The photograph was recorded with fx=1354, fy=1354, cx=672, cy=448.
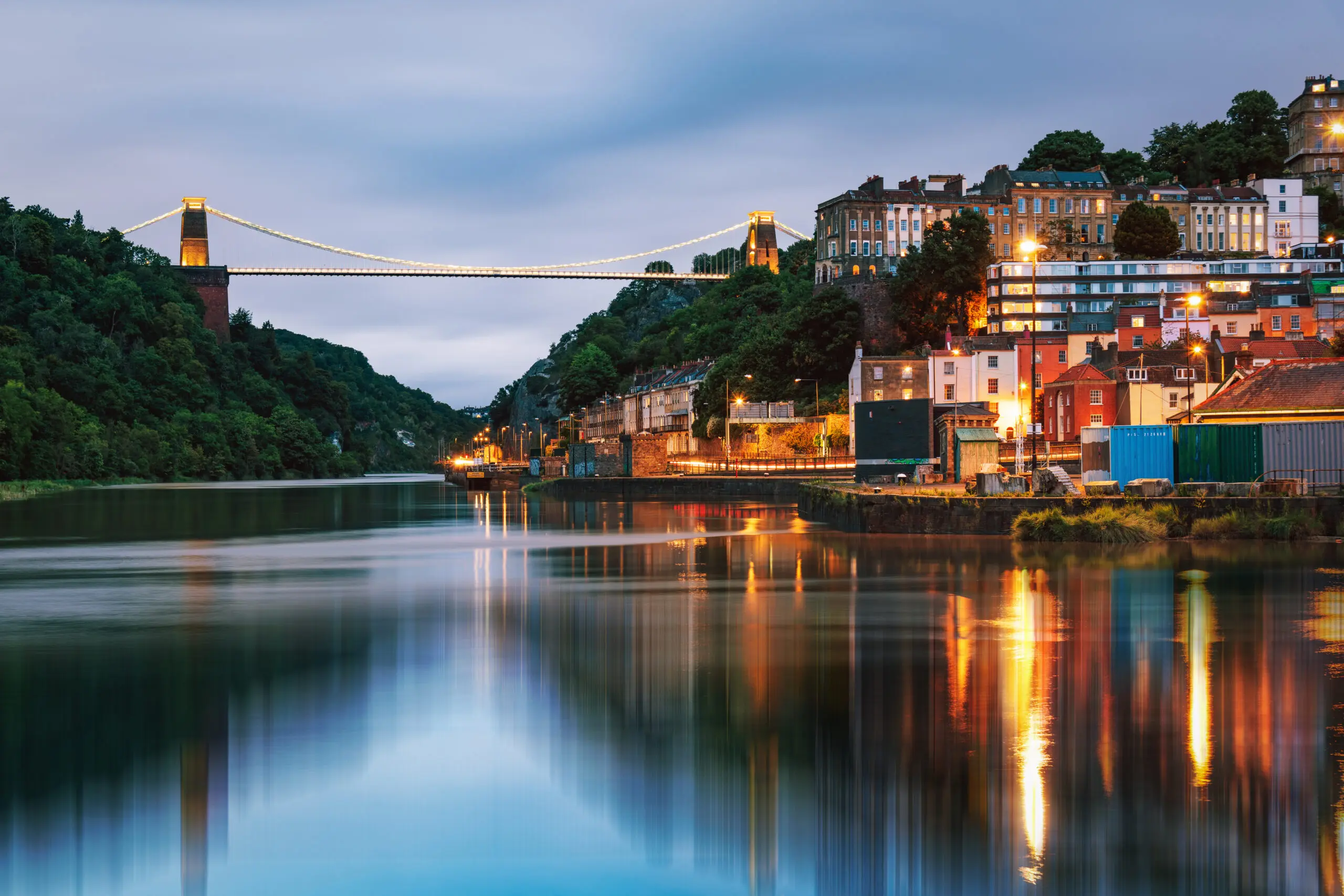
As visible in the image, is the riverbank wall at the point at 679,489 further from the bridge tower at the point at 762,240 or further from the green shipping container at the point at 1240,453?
the bridge tower at the point at 762,240

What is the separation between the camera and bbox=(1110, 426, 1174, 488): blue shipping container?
3183 centimetres

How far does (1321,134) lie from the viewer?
109m

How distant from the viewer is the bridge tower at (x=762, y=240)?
495ft

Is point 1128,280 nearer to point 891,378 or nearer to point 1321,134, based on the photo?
point 891,378

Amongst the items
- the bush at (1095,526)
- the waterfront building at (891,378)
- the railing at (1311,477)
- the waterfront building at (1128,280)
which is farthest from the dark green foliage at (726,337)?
the bush at (1095,526)

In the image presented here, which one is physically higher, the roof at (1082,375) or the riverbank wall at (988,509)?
the roof at (1082,375)

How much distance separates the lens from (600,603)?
1981 cm

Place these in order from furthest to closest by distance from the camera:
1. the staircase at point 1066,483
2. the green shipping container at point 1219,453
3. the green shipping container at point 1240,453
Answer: the green shipping container at point 1219,453
the green shipping container at point 1240,453
the staircase at point 1066,483

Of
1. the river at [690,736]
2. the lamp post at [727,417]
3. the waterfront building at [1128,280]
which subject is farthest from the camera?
the waterfront building at [1128,280]

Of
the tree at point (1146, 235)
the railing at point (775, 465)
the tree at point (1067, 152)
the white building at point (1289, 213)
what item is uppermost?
the tree at point (1067, 152)

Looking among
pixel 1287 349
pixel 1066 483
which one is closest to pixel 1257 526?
pixel 1066 483

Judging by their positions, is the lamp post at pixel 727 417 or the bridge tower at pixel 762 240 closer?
the lamp post at pixel 727 417

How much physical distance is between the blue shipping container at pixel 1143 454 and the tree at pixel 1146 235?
6700cm

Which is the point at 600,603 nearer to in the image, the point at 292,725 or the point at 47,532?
the point at 292,725
